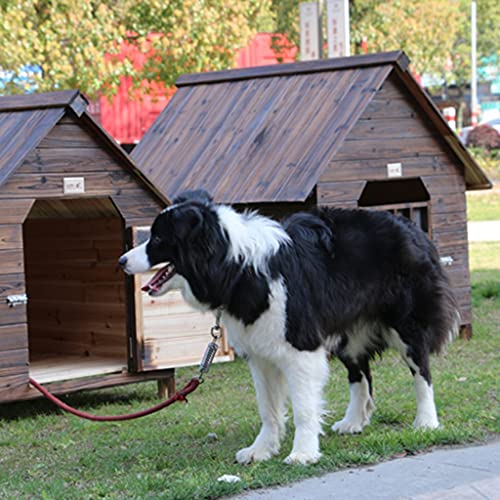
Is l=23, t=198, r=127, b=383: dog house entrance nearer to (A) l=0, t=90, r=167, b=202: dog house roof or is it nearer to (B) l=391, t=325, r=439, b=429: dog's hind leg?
(A) l=0, t=90, r=167, b=202: dog house roof

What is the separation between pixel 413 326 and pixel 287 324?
110cm

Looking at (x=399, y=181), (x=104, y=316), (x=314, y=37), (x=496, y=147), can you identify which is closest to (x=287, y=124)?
(x=399, y=181)

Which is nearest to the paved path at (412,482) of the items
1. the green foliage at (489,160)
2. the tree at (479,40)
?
the green foliage at (489,160)

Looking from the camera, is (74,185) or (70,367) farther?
(70,367)

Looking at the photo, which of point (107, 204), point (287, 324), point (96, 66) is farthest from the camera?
point (96, 66)

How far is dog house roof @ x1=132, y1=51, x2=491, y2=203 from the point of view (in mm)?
10664

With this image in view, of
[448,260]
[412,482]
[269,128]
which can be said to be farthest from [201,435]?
[448,260]

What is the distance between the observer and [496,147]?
35.3 m

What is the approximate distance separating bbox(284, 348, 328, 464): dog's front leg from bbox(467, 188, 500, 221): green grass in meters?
21.3

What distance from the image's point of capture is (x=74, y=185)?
8875 millimetres

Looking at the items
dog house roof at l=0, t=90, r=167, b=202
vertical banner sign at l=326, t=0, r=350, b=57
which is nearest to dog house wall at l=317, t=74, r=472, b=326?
dog house roof at l=0, t=90, r=167, b=202

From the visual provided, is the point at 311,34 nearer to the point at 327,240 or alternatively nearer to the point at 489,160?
the point at 489,160

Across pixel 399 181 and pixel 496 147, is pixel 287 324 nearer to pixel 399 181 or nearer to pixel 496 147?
pixel 399 181

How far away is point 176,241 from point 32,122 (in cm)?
280
